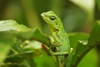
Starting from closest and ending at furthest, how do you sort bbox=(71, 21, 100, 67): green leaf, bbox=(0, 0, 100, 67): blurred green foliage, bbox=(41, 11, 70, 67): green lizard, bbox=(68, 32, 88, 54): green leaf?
1. bbox=(71, 21, 100, 67): green leaf
2. bbox=(41, 11, 70, 67): green lizard
3. bbox=(68, 32, 88, 54): green leaf
4. bbox=(0, 0, 100, 67): blurred green foliage

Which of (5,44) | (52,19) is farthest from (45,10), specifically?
(5,44)

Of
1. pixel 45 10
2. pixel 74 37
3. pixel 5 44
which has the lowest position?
pixel 45 10

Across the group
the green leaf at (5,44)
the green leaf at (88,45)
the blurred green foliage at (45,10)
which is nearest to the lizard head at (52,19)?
the green leaf at (88,45)

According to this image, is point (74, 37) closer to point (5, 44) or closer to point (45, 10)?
point (5, 44)

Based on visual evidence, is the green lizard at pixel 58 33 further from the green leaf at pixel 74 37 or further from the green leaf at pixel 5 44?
the green leaf at pixel 5 44

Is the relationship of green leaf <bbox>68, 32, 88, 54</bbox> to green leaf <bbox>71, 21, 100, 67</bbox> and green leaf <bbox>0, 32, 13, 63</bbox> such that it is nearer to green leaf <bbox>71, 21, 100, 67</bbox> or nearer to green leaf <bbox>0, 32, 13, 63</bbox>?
green leaf <bbox>71, 21, 100, 67</bbox>

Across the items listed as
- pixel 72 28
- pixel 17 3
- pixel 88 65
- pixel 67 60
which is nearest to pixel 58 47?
pixel 67 60

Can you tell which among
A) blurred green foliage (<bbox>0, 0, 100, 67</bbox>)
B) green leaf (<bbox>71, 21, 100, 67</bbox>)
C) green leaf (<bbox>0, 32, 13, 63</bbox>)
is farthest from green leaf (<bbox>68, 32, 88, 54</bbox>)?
blurred green foliage (<bbox>0, 0, 100, 67</bbox>)

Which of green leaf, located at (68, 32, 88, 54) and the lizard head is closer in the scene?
the lizard head
